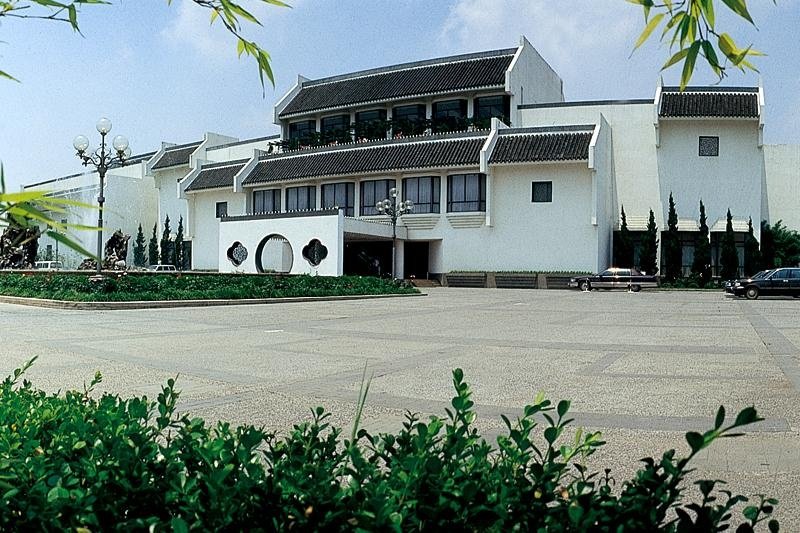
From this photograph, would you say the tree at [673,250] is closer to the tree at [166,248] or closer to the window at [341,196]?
the window at [341,196]

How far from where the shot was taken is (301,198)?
49.0m

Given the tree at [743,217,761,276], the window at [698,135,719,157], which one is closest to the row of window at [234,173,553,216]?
the window at [698,135,719,157]

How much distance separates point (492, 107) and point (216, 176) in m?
22.0

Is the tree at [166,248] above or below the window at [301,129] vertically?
below

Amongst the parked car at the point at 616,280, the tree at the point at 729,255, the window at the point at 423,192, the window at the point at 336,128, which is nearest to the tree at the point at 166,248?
the window at the point at 336,128

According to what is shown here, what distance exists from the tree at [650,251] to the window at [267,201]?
25.4 m

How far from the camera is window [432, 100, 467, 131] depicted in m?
44.9

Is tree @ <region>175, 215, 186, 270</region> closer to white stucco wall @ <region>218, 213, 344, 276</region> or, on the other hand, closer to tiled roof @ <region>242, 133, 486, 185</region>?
tiled roof @ <region>242, 133, 486, 185</region>

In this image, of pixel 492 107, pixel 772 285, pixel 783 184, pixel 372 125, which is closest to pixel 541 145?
pixel 492 107

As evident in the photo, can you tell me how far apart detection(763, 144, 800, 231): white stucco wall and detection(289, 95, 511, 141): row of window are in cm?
1846

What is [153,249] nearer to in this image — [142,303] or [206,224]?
[206,224]

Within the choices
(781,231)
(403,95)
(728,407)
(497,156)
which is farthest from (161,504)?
(781,231)

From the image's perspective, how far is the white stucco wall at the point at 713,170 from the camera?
41.8 meters

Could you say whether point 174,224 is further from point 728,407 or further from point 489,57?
point 728,407
